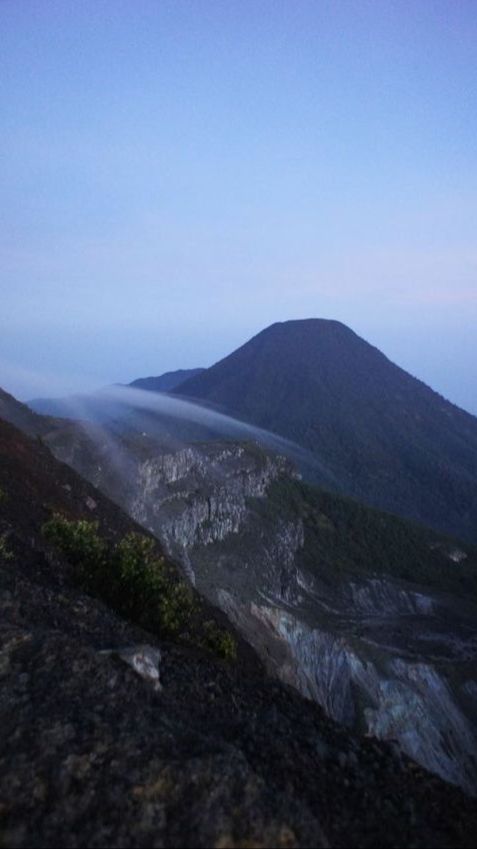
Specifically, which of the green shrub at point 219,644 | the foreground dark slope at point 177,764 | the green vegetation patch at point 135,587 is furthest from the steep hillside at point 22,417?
the foreground dark slope at point 177,764

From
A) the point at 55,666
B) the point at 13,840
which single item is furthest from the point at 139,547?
the point at 13,840

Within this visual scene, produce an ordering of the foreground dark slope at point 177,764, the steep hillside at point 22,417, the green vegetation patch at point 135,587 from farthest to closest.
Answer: the steep hillside at point 22,417
the green vegetation patch at point 135,587
the foreground dark slope at point 177,764

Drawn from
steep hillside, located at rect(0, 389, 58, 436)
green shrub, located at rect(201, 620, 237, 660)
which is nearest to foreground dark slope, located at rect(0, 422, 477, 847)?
green shrub, located at rect(201, 620, 237, 660)

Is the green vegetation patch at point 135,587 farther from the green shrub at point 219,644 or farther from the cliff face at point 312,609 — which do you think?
the cliff face at point 312,609

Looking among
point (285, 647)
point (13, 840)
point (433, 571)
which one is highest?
point (13, 840)

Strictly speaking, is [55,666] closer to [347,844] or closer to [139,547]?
[347,844]

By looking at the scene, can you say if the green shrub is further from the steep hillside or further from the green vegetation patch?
the steep hillside
